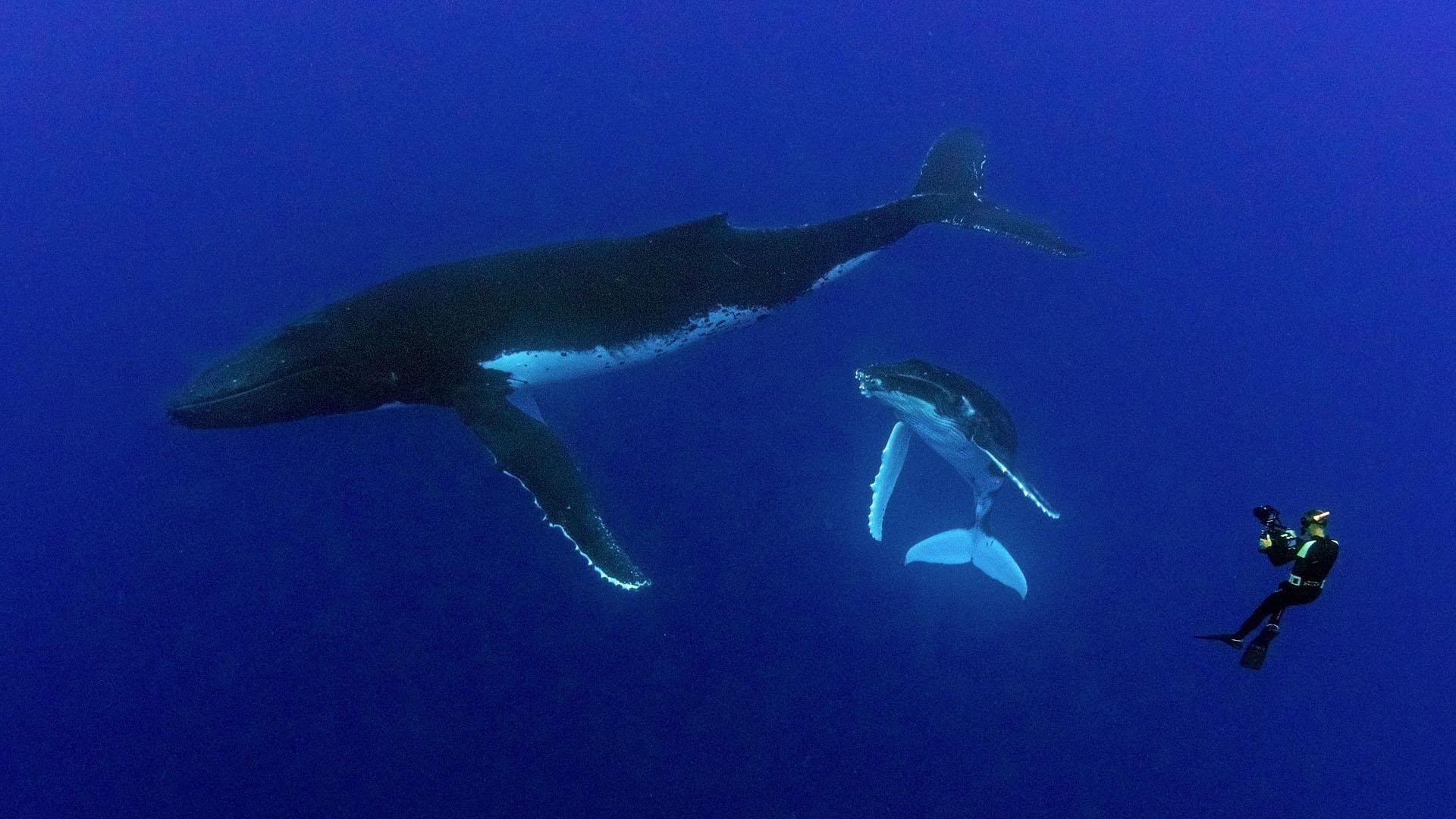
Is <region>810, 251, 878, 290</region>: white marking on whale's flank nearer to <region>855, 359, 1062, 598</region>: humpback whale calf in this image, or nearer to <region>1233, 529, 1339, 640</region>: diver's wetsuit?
<region>855, 359, 1062, 598</region>: humpback whale calf

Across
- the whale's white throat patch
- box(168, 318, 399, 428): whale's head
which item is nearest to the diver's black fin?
the whale's white throat patch

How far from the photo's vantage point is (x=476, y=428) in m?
8.70

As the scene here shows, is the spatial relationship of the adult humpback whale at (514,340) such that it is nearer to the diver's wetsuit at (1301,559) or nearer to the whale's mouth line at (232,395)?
the whale's mouth line at (232,395)

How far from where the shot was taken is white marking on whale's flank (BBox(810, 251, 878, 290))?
35.6 feet

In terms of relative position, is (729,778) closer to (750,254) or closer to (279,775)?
(279,775)

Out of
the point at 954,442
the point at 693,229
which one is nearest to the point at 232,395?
the point at 693,229

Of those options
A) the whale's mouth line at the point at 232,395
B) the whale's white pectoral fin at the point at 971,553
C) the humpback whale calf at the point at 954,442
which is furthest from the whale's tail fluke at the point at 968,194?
the whale's mouth line at the point at 232,395

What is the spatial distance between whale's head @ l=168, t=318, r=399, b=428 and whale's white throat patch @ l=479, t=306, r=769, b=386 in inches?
53.9

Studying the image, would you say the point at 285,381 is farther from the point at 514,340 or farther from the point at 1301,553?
the point at 1301,553

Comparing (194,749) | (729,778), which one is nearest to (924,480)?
(729,778)

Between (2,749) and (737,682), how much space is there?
366 inches

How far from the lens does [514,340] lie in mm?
8891

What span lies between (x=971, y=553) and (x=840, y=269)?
167 inches

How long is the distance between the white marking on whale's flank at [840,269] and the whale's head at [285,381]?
5664 millimetres
